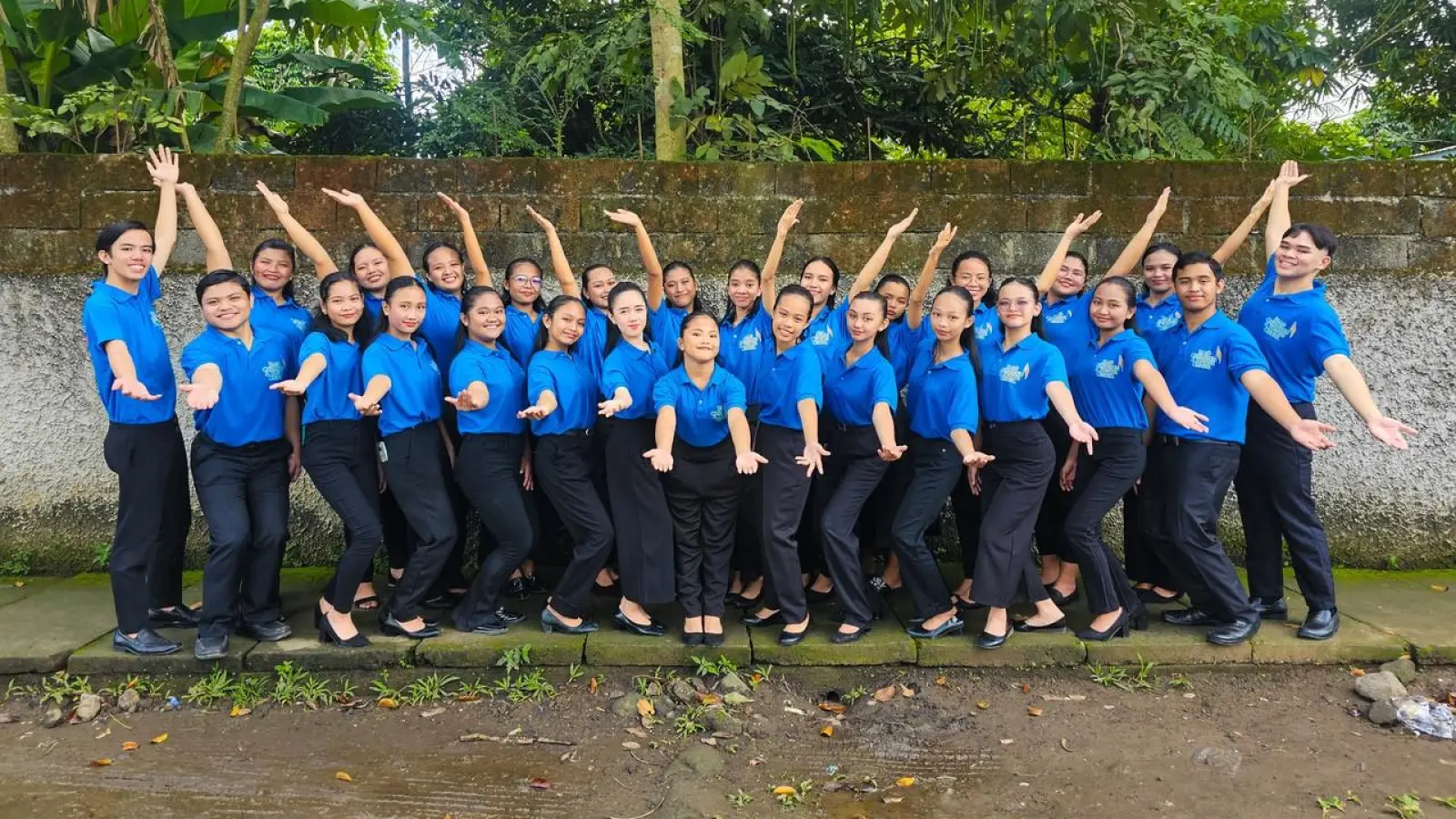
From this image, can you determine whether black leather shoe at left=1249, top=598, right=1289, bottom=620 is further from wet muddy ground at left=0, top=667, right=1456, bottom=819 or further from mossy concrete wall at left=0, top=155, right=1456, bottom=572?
mossy concrete wall at left=0, top=155, right=1456, bottom=572

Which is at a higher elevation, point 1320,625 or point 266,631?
point 266,631

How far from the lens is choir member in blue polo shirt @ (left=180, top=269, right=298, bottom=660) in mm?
4055

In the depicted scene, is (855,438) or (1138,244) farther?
(1138,244)

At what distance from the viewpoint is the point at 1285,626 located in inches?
178

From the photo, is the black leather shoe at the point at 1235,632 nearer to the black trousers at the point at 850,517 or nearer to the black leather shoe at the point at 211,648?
the black trousers at the point at 850,517

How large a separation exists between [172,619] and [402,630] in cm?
118

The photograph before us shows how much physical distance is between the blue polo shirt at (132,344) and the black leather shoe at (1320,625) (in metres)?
5.25

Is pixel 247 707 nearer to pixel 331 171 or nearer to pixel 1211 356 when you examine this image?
pixel 331 171

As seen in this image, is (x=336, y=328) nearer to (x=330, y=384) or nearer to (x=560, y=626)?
(x=330, y=384)

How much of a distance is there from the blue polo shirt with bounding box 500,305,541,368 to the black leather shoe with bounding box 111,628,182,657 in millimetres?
1969

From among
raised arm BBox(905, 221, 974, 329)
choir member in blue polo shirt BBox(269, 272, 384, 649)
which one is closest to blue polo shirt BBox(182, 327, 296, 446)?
choir member in blue polo shirt BBox(269, 272, 384, 649)


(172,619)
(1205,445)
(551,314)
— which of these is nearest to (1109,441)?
(1205,445)

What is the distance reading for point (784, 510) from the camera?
14.1 feet

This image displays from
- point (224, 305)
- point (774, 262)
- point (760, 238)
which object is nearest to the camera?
point (224, 305)
